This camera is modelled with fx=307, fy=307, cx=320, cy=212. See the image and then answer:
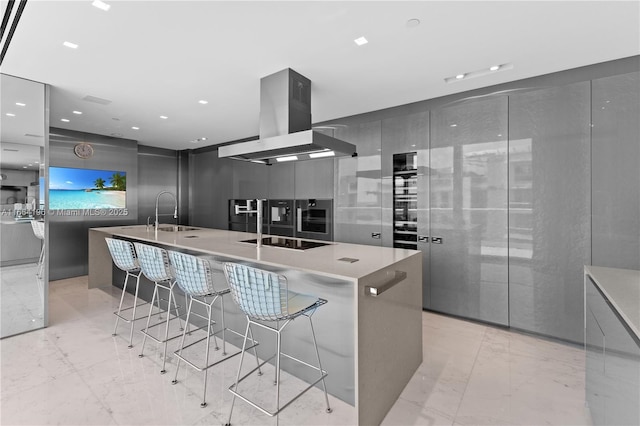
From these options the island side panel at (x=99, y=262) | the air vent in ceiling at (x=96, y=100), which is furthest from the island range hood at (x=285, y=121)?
the island side panel at (x=99, y=262)

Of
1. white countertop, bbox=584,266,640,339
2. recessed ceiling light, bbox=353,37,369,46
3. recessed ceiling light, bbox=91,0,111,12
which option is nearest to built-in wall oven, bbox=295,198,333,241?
recessed ceiling light, bbox=353,37,369,46

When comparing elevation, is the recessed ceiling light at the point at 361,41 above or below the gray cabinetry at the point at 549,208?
above

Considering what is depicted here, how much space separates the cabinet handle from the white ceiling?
1768mm

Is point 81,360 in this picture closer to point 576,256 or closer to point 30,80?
point 30,80

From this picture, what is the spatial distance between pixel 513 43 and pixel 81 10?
10.4 ft

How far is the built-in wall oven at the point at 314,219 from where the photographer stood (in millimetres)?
4711

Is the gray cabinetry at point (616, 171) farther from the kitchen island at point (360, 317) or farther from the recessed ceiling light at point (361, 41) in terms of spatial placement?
the recessed ceiling light at point (361, 41)

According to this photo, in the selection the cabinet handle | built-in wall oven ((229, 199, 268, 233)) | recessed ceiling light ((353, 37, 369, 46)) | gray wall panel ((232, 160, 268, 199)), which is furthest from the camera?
built-in wall oven ((229, 199, 268, 233))

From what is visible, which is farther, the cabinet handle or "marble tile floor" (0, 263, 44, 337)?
"marble tile floor" (0, 263, 44, 337)

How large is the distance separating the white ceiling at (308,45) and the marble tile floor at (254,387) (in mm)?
2634

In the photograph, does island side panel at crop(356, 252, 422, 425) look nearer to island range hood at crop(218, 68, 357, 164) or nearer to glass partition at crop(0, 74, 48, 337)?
island range hood at crop(218, 68, 357, 164)

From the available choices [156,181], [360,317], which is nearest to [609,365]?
[360,317]

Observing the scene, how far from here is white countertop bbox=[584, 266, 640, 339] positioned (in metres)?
1.21

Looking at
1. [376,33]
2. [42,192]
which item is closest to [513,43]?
[376,33]
